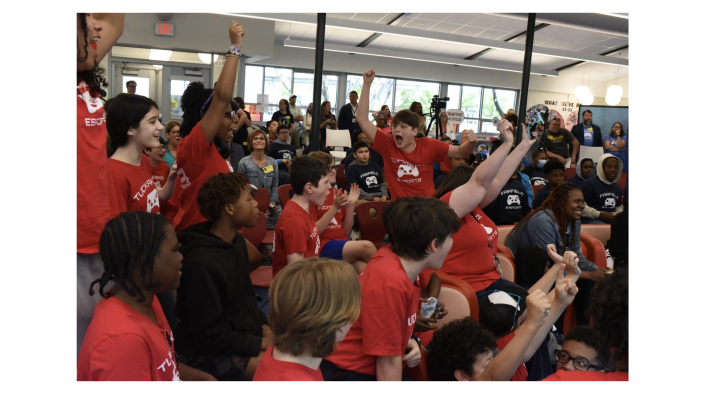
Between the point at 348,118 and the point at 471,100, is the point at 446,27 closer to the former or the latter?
the point at 348,118

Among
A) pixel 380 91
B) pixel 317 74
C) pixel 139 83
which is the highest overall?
pixel 380 91

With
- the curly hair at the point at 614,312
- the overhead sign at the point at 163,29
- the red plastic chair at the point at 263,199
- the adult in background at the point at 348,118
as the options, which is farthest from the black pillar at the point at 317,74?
the overhead sign at the point at 163,29

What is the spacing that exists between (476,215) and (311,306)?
1.55 metres

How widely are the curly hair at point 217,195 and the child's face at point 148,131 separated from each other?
0.84 feet

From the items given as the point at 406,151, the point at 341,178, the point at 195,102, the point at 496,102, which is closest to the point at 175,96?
the point at 341,178

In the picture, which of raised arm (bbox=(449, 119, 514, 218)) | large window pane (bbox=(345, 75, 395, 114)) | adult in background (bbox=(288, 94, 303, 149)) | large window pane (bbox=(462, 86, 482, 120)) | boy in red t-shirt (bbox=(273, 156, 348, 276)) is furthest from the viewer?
large window pane (bbox=(462, 86, 482, 120))

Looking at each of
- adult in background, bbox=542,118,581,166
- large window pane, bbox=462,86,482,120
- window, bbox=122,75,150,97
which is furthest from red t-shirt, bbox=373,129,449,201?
large window pane, bbox=462,86,482,120

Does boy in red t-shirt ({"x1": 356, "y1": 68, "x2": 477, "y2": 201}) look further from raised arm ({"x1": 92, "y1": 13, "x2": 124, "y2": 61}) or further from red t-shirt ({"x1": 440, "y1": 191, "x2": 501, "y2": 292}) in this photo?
raised arm ({"x1": 92, "y1": 13, "x2": 124, "y2": 61})

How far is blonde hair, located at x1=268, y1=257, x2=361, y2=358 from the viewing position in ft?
4.06

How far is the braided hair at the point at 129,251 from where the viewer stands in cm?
130

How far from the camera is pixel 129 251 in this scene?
132 centimetres

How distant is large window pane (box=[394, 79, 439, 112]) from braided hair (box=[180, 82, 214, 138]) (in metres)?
13.7
